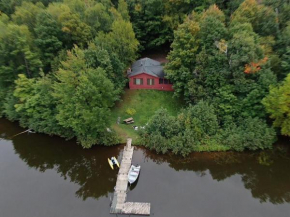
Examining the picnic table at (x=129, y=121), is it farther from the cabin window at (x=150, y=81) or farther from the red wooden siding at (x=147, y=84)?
the cabin window at (x=150, y=81)

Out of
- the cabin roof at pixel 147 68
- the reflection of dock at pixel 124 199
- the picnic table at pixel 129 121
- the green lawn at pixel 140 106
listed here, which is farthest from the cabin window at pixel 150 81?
the reflection of dock at pixel 124 199

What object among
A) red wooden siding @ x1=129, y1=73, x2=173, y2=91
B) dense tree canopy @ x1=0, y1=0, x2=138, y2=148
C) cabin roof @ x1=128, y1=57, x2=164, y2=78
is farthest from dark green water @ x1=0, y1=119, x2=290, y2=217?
cabin roof @ x1=128, y1=57, x2=164, y2=78

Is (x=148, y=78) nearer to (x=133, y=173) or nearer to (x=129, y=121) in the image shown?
(x=129, y=121)

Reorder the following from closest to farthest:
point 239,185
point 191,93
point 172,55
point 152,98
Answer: point 239,185
point 191,93
point 172,55
point 152,98

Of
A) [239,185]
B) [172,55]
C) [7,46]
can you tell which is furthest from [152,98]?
[7,46]

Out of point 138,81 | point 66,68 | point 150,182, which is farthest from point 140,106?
point 150,182

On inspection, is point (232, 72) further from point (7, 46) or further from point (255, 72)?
point (7, 46)
